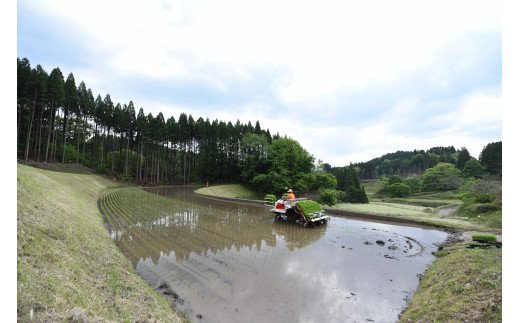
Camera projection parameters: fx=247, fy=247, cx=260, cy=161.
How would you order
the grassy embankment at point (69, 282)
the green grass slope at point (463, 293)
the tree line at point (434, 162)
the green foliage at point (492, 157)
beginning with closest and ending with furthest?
the grassy embankment at point (69, 282) → the green grass slope at point (463, 293) → the green foliage at point (492, 157) → the tree line at point (434, 162)

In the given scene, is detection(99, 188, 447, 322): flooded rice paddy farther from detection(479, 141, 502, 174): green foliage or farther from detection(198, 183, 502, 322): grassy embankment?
detection(479, 141, 502, 174): green foliage

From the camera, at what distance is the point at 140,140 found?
169 ft

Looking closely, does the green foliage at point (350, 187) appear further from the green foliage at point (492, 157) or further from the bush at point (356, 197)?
the green foliage at point (492, 157)

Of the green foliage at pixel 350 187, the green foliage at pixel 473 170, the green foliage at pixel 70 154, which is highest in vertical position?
the green foliage at pixel 70 154

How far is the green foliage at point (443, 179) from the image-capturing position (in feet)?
186

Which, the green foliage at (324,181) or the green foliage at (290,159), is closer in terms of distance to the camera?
the green foliage at (324,181)

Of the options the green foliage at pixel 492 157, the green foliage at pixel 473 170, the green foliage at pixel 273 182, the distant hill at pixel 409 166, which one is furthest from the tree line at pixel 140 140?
the distant hill at pixel 409 166

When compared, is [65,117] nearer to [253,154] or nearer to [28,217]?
[253,154]

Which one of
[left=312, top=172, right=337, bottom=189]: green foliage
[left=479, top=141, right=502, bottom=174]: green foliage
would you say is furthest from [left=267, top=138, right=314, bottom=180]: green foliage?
[left=479, top=141, right=502, bottom=174]: green foliage

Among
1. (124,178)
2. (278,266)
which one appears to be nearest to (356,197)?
(278,266)

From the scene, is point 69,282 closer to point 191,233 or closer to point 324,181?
point 191,233

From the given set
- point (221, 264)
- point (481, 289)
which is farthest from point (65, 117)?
point (481, 289)

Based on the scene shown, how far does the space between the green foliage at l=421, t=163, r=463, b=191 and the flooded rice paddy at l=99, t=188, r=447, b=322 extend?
54.8 meters

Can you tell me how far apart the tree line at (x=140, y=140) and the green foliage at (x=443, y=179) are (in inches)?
1700
